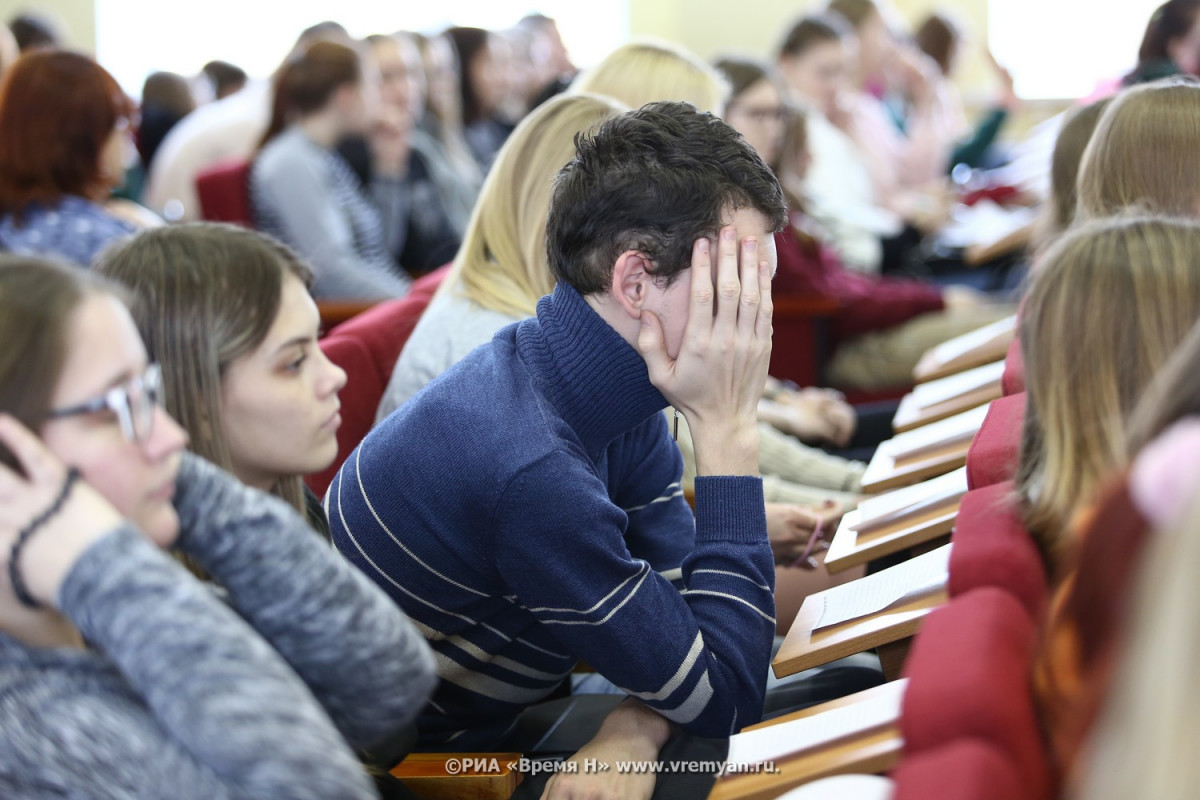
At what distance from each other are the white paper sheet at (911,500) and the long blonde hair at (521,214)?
0.58m

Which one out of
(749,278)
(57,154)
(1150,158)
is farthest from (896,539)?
(57,154)

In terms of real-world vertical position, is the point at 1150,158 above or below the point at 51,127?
above

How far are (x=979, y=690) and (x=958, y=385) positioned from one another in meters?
1.61

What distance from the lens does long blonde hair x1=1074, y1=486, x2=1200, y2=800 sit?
0.63m

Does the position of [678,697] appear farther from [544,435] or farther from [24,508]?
[24,508]

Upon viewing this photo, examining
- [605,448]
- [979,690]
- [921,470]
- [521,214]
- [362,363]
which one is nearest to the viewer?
[979,690]

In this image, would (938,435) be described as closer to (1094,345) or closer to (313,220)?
(1094,345)

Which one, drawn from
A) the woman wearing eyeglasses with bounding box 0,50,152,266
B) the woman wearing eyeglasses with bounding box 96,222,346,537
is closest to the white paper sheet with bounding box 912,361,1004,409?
the woman wearing eyeglasses with bounding box 96,222,346,537

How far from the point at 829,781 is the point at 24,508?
0.66 meters

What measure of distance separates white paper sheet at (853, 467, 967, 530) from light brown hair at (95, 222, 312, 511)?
796 mm

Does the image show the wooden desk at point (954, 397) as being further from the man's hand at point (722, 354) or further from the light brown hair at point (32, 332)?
the light brown hair at point (32, 332)

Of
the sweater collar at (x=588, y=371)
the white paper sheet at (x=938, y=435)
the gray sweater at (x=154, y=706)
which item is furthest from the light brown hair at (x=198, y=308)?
the white paper sheet at (x=938, y=435)

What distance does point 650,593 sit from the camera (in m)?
1.36

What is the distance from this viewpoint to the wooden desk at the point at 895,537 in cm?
154
